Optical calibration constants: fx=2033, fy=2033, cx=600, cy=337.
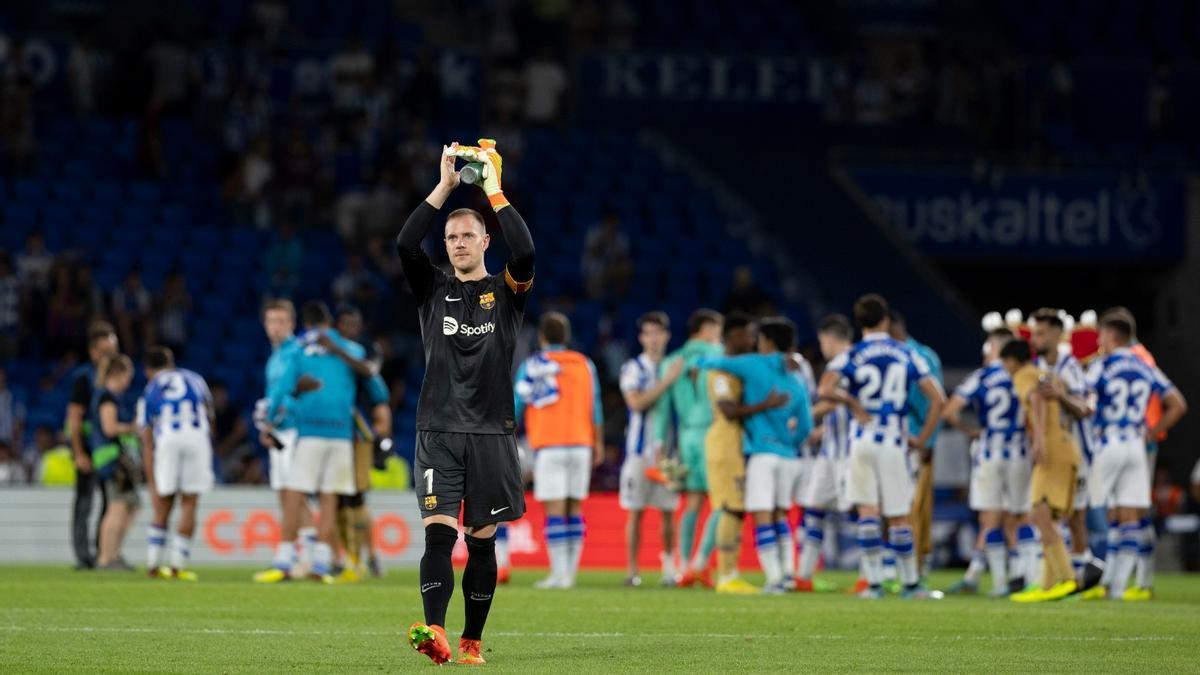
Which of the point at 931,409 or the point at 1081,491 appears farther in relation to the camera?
the point at 1081,491

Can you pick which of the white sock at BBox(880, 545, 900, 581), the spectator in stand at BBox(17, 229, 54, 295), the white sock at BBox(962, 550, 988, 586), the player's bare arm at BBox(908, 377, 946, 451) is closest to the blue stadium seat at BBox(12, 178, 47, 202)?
the spectator in stand at BBox(17, 229, 54, 295)

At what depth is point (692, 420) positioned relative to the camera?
61.2 ft

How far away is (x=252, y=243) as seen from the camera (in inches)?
1120

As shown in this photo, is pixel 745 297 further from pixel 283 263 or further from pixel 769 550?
pixel 769 550

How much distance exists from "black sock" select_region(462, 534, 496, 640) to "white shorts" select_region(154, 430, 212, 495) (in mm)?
8459

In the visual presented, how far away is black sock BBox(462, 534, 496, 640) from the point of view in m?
10.3

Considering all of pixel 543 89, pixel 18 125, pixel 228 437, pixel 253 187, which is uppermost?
pixel 543 89

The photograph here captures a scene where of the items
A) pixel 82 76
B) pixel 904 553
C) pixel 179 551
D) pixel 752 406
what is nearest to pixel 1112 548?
pixel 904 553

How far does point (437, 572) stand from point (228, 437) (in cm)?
1493

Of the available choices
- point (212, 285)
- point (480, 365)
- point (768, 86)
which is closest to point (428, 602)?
point (480, 365)

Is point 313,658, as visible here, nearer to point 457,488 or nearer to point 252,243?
point 457,488

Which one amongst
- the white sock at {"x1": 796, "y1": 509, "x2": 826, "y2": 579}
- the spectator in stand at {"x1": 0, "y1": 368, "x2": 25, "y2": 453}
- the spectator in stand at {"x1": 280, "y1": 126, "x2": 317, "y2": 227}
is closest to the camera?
the white sock at {"x1": 796, "y1": 509, "x2": 826, "y2": 579}

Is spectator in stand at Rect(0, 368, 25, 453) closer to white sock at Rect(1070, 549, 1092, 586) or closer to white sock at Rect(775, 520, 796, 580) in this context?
white sock at Rect(775, 520, 796, 580)

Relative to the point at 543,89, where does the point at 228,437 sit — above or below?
below
